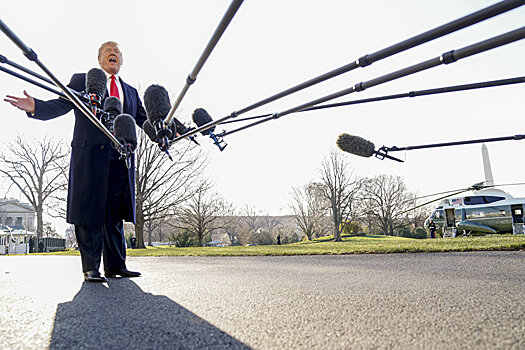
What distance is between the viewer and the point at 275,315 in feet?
4.94

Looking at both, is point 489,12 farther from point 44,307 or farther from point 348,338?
point 44,307

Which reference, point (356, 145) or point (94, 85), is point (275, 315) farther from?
point (94, 85)

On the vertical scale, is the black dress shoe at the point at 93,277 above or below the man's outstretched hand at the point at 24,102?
below

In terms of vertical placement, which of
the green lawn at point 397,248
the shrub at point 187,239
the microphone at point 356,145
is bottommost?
the shrub at point 187,239

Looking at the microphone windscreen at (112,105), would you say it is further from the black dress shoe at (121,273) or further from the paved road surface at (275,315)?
the paved road surface at (275,315)

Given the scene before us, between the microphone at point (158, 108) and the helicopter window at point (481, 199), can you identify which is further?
the helicopter window at point (481, 199)

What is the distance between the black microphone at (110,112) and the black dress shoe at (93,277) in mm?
1159

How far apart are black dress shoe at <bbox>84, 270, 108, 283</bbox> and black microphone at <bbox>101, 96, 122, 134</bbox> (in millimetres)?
1159

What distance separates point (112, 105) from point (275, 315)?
2.42 m

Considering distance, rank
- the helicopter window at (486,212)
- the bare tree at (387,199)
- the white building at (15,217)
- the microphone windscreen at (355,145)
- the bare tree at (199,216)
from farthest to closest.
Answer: the white building at (15,217)
the bare tree at (387,199)
the bare tree at (199,216)
the helicopter window at (486,212)
the microphone windscreen at (355,145)

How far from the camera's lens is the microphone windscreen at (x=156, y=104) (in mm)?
2688

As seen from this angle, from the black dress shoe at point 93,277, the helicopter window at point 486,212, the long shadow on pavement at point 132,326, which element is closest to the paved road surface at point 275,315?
the long shadow on pavement at point 132,326

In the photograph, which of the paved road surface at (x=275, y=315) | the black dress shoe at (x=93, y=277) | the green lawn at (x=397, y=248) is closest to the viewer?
the paved road surface at (x=275, y=315)

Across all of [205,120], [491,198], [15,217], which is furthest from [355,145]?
[15,217]
